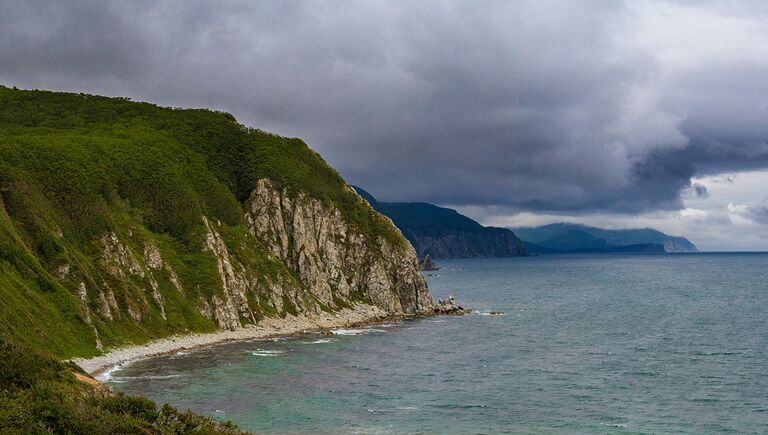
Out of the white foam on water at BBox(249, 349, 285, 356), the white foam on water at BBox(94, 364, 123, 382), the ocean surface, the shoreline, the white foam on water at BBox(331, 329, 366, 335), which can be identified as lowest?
the ocean surface

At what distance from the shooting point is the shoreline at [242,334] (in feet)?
312

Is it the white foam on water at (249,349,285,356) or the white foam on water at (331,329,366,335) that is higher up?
the white foam on water at (331,329,366,335)

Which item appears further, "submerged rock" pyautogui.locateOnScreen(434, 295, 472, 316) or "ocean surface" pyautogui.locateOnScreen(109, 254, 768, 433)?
"submerged rock" pyautogui.locateOnScreen(434, 295, 472, 316)

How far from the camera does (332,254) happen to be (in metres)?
174

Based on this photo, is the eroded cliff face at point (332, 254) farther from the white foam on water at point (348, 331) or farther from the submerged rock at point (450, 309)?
the white foam on water at point (348, 331)

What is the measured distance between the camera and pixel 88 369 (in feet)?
292

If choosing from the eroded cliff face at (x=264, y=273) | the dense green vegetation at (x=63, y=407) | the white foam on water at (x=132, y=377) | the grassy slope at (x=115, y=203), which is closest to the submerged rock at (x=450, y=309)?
the eroded cliff face at (x=264, y=273)

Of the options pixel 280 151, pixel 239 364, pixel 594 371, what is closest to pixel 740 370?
pixel 594 371

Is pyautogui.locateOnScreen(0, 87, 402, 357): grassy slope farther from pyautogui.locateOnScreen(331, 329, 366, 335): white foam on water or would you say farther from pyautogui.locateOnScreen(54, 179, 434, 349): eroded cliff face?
pyautogui.locateOnScreen(331, 329, 366, 335): white foam on water

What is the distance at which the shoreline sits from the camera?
95.1 metres

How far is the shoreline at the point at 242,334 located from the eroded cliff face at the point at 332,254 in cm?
667

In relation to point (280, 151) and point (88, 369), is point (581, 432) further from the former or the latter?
point (280, 151)

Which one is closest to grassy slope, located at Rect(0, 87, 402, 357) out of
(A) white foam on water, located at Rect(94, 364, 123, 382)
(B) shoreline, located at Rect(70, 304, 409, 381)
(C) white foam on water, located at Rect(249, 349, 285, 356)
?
(B) shoreline, located at Rect(70, 304, 409, 381)

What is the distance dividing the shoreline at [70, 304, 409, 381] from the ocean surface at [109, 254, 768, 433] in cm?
378
